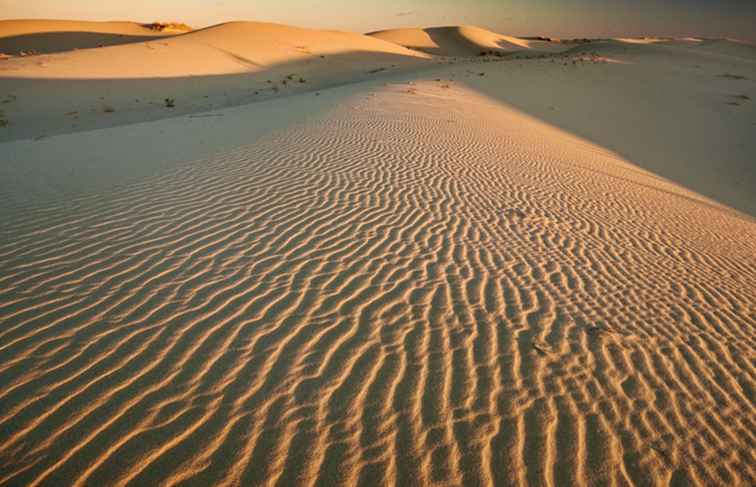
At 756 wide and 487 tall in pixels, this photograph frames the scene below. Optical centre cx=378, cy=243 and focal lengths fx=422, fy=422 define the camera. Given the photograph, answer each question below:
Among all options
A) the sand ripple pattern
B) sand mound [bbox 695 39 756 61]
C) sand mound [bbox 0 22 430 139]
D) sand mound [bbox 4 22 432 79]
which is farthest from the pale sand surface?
sand mound [bbox 695 39 756 61]

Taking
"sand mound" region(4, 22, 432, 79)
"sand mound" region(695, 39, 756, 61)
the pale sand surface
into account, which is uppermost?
"sand mound" region(695, 39, 756, 61)

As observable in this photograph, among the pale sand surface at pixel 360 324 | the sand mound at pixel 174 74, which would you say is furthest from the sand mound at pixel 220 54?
the pale sand surface at pixel 360 324

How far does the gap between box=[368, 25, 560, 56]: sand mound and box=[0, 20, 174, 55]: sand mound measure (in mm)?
34926

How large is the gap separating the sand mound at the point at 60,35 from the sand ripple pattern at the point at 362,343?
47150 millimetres

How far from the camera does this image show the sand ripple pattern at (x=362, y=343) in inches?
95.1

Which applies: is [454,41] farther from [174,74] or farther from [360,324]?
[360,324]

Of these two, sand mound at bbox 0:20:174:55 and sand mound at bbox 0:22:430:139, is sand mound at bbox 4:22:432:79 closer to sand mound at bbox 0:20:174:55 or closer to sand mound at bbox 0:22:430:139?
sand mound at bbox 0:22:430:139

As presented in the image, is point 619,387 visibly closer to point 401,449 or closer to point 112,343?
point 401,449

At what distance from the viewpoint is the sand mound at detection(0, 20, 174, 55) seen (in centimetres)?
4375

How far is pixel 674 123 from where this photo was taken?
17.4 m

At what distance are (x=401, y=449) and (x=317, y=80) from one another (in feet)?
92.7

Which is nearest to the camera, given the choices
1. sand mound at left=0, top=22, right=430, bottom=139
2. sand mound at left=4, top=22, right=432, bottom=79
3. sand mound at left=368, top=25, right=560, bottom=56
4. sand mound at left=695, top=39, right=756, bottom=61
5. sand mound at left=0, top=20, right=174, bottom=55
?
sand mound at left=0, top=22, right=430, bottom=139

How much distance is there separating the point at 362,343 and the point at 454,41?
74.6m

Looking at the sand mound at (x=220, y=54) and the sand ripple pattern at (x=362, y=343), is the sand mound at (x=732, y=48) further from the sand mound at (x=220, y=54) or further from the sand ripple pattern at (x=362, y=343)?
the sand ripple pattern at (x=362, y=343)
